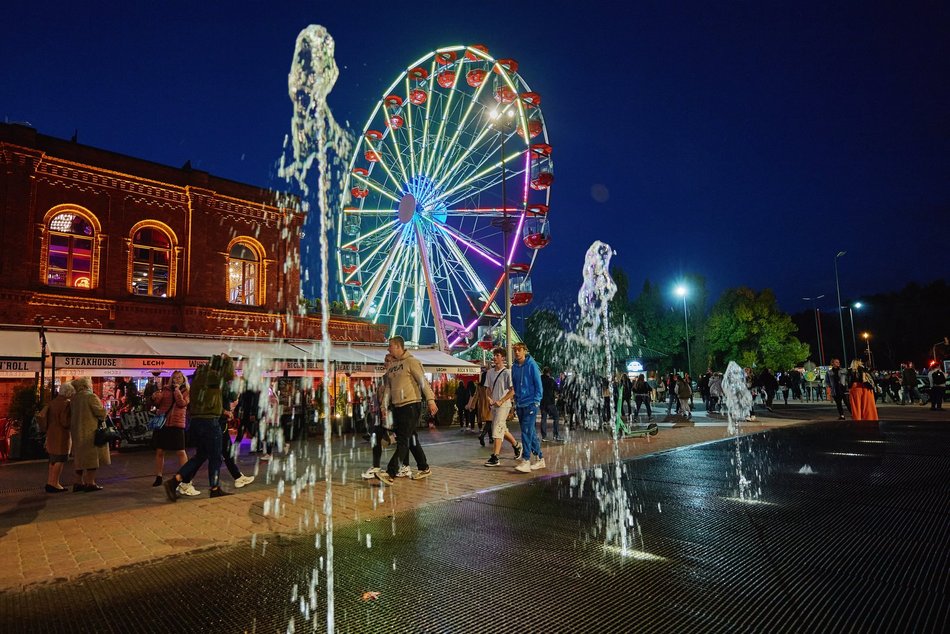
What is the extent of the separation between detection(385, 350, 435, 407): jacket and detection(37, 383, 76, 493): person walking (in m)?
5.11

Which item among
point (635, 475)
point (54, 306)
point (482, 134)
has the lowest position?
point (635, 475)

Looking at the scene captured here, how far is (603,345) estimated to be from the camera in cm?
6800

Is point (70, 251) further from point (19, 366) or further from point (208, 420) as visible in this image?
point (208, 420)

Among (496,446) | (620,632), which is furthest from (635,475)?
(620,632)

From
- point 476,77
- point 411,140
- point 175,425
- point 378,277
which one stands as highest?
point 476,77

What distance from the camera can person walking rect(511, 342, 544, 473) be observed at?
28.4 ft

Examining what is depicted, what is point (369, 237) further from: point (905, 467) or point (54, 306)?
point (905, 467)

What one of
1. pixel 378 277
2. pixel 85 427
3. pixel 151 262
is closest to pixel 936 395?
pixel 378 277

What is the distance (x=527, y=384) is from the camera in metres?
8.80

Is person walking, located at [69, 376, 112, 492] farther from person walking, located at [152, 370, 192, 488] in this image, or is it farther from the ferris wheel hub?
the ferris wheel hub

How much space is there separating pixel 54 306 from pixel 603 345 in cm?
5893

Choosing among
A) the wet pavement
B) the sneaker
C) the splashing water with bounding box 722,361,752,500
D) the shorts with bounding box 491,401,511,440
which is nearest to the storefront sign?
the wet pavement

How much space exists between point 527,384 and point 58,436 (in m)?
7.23

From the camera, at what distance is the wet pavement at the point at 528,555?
3141mm
